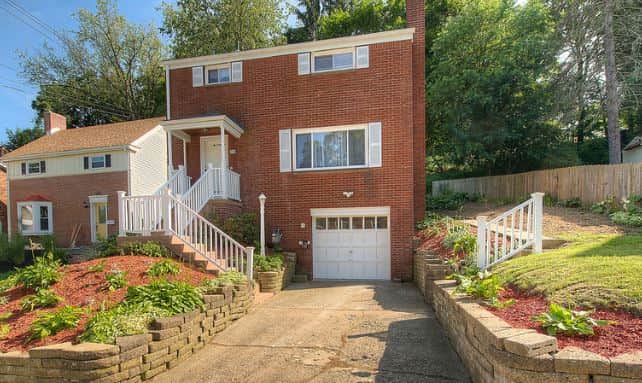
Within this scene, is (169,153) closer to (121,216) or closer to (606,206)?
(121,216)

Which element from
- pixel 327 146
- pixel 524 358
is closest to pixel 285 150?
pixel 327 146

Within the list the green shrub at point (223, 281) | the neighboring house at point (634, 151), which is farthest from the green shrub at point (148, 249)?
the neighboring house at point (634, 151)

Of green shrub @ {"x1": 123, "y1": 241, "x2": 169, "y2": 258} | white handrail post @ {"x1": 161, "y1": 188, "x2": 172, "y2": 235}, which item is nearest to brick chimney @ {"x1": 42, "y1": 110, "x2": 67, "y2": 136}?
white handrail post @ {"x1": 161, "y1": 188, "x2": 172, "y2": 235}

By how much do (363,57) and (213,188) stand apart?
20.8ft

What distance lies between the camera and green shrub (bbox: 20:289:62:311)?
5.20 meters

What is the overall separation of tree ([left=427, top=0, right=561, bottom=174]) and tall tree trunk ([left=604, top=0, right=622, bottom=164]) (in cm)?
192

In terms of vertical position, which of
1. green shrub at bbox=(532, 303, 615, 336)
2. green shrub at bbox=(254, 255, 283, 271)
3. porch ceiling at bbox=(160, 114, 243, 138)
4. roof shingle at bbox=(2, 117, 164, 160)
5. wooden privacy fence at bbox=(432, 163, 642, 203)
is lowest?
green shrub at bbox=(254, 255, 283, 271)

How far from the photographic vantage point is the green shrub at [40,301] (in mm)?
5196

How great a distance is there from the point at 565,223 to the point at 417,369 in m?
7.93

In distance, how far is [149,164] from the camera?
1784cm

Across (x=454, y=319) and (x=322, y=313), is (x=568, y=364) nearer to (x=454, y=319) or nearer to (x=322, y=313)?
(x=454, y=319)

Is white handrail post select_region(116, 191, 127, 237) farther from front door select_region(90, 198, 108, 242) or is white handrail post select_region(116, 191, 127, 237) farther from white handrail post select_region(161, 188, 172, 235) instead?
front door select_region(90, 198, 108, 242)

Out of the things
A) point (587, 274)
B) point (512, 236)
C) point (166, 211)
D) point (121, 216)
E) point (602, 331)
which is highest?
point (166, 211)

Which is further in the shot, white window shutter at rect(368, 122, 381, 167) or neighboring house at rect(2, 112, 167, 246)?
neighboring house at rect(2, 112, 167, 246)
